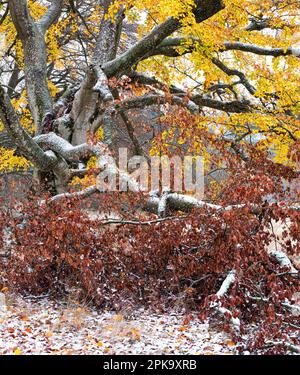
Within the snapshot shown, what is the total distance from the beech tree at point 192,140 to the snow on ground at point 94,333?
40 cm

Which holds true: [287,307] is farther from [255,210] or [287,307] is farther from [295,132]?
[295,132]

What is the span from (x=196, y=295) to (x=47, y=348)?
2161mm

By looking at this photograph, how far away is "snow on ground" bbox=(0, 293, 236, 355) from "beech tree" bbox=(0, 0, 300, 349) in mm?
399

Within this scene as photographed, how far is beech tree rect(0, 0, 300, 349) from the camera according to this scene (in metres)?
5.57

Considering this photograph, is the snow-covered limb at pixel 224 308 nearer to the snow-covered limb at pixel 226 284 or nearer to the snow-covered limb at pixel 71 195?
the snow-covered limb at pixel 226 284

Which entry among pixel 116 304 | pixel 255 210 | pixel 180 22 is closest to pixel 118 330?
pixel 116 304

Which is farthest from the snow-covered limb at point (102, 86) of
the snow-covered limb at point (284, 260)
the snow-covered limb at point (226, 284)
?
the snow-covered limb at point (226, 284)

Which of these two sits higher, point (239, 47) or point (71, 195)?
point (239, 47)

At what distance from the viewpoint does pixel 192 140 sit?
959cm

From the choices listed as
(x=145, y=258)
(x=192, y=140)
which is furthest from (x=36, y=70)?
(x=145, y=258)

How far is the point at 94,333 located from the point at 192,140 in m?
5.26

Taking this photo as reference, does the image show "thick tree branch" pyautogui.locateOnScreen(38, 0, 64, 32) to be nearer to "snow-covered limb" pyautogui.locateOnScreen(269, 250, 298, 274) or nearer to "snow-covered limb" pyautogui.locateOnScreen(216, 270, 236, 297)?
"snow-covered limb" pyautogui.locateOnScreen(269, 250, 298, 274)

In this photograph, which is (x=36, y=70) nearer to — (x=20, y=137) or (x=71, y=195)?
(x=20, y=137)

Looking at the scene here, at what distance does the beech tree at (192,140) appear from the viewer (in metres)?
5.57
